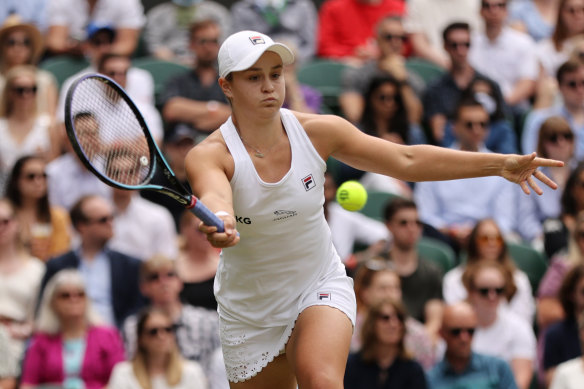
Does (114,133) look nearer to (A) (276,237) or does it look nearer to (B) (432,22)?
(A) (276,237)

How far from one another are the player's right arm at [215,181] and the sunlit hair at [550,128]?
4919mm

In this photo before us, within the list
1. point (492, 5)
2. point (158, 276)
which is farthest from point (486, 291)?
point (492, 5)

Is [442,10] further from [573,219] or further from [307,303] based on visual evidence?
[307,303]

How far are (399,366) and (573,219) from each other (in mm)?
2361

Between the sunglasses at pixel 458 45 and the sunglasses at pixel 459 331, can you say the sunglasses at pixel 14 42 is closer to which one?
the sunglasses at pixel 458 45

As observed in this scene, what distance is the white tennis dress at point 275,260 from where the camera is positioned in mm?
4691

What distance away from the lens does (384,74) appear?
965 centimetres

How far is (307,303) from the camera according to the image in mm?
4812

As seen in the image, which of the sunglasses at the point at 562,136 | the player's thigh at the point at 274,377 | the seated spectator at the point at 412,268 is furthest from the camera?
the sunglasses at the point at 562,136

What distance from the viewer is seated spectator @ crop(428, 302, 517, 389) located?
279 inches

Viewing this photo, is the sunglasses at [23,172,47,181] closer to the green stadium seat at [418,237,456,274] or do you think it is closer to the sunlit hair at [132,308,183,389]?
the sunlit hair at [132,308,183,389]

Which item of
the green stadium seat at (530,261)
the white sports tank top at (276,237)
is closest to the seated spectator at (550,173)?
the green stadium seat at (530,261)

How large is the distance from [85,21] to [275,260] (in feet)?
20.6

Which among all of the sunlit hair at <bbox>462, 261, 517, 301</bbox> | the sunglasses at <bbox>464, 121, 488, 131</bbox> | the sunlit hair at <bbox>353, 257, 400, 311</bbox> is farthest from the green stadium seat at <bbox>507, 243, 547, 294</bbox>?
the sunlit hair at <bbox>353, 257, 400, 311</bbox>
